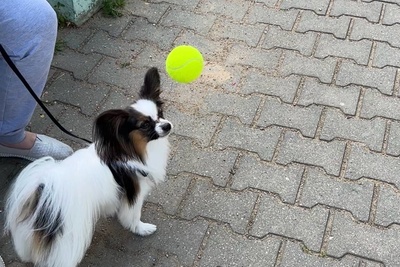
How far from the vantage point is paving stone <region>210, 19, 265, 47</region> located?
4.04 metres

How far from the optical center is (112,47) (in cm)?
401

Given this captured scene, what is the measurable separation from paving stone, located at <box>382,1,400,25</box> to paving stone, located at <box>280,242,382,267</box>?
6.76 ft

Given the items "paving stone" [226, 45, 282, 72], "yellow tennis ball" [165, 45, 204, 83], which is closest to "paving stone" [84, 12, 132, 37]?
"paving stone" [226, 45, 282, 72]

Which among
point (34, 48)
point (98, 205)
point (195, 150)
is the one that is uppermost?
point (34, 48)

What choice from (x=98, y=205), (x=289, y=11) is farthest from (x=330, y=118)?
(x=98, y=205)

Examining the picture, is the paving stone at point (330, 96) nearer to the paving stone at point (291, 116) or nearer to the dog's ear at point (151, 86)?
the paving stone at point (291, 116)

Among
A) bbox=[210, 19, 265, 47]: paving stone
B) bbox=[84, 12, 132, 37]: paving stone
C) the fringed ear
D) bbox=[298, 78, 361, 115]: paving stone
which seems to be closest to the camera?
the fringed ear

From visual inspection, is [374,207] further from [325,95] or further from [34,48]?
[34,48]

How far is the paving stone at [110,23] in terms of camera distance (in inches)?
164

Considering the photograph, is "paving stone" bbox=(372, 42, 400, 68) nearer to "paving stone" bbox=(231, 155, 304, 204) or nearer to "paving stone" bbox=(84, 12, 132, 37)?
"paving stone" bbox=(231, 155, 304, 204)

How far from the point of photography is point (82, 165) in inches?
97.3

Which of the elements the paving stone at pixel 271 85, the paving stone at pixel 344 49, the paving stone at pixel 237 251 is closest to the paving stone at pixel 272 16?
the paving stone at pixel 344 49

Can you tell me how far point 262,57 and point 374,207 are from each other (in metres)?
1.38

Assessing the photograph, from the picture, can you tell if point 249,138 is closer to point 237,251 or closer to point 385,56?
point 237,251
